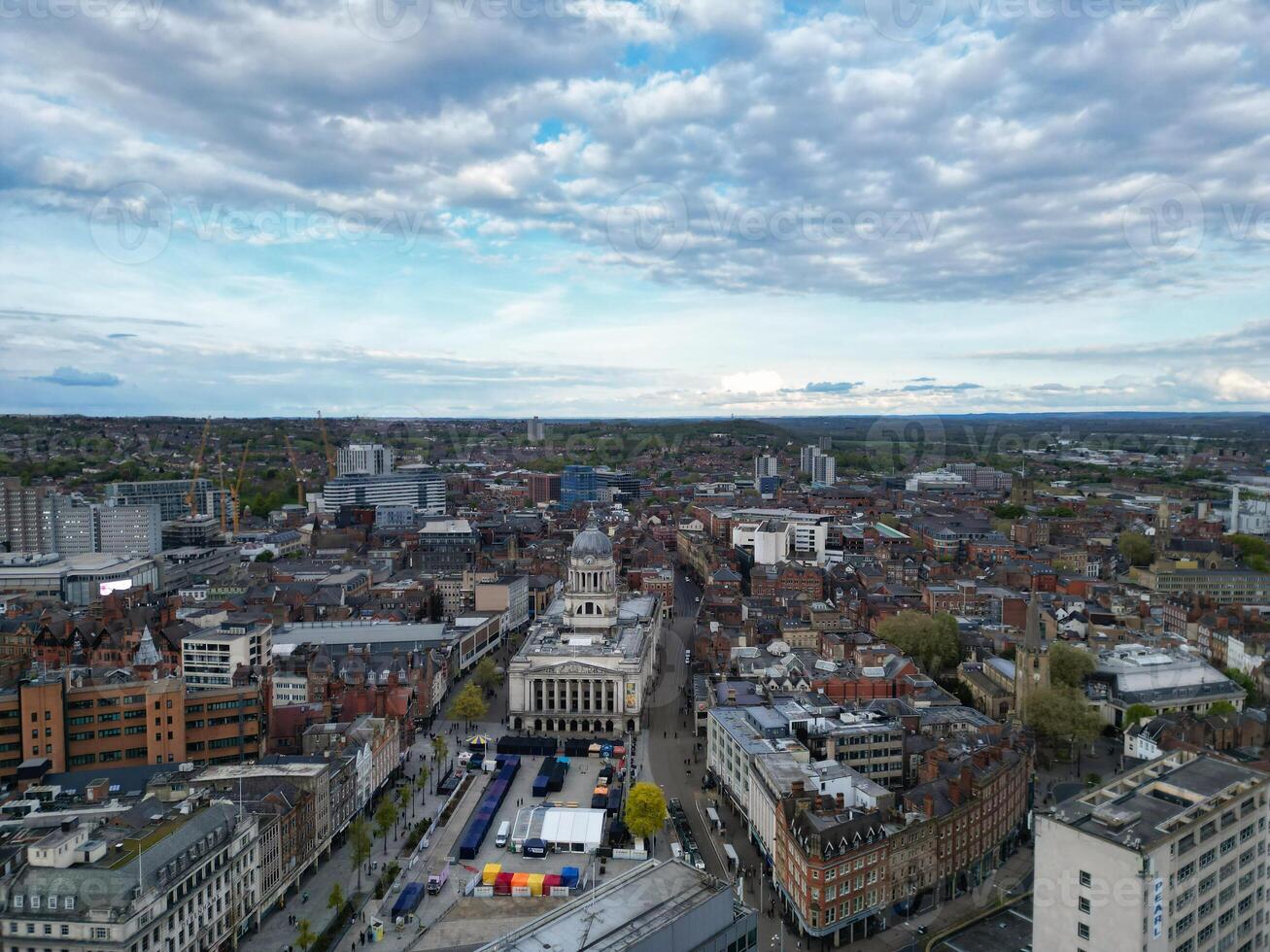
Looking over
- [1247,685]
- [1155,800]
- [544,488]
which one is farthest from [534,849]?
[544,488]

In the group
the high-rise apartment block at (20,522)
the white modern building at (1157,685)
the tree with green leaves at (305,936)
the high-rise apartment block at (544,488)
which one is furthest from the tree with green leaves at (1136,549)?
the high-rise apartment block at (20,522)

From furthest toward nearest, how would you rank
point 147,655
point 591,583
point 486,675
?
point 591,583 < point 486,675 < point 147,655

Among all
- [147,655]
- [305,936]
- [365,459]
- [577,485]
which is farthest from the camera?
[577,485]

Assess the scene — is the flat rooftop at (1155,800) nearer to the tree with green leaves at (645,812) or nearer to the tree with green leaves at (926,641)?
the tree with green leaves at (645,812)

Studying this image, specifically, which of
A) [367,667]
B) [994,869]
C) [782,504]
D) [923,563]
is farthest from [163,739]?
[782,504]

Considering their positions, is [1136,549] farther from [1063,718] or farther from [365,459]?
[365,459]

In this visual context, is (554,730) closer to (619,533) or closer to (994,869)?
(994,869)
